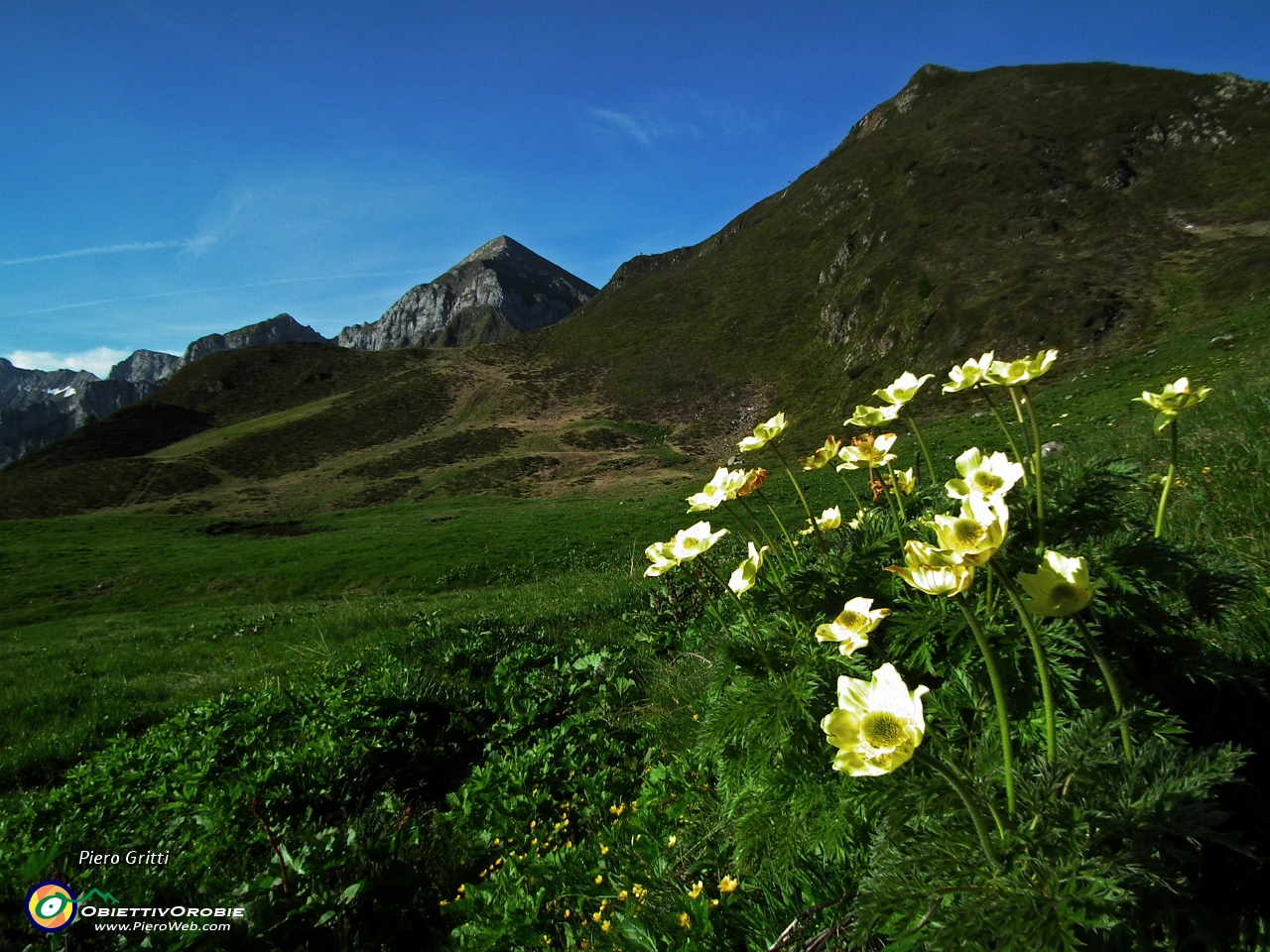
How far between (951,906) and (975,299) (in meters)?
45.4

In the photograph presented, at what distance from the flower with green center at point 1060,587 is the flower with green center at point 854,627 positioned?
0.45 meters

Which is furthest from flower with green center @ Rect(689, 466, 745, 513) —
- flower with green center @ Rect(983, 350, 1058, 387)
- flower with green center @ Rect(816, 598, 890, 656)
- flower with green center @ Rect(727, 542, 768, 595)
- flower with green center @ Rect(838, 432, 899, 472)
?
flower with green center @ Rect(983, 350, 1058, 387)

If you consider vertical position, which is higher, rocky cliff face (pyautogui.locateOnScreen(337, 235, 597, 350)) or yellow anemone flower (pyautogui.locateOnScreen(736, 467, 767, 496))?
rocky cliff face (pyautogui.locateOnScreen(337, 235, 597, 350))

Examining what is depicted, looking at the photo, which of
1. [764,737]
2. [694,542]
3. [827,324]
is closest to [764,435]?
[694,542]

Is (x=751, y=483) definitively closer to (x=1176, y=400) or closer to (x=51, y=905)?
(x=1176, y=400)

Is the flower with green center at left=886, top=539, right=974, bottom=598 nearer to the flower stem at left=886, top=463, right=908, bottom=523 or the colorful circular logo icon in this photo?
the flower stem at left=886, top=463, right=908, bottom=523

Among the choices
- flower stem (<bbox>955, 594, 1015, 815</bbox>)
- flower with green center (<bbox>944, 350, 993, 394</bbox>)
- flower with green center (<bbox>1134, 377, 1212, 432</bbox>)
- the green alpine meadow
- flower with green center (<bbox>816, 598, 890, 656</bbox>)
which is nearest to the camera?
flower stem (<bbox>955, 594, 1015, 815</bbox>)

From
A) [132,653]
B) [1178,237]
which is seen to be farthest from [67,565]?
[1178,237]

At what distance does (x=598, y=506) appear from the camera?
30906mm

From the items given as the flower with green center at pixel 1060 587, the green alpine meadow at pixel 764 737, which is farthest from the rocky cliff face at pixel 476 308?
the flower with green center at pixel 1060 587

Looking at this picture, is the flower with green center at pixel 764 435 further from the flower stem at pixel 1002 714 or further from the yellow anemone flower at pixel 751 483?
the flower stem at pixel 1002 714

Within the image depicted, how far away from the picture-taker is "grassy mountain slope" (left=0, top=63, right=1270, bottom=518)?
35.7m

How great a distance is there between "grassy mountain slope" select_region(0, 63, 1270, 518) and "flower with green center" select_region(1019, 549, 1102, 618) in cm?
2525

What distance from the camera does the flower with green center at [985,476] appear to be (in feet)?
5.26
